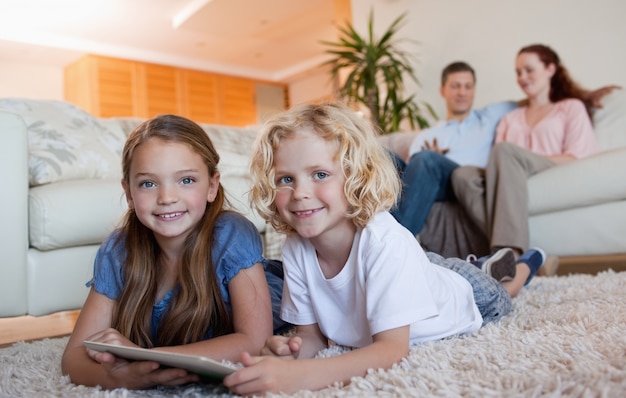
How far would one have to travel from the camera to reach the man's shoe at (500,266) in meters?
1.39

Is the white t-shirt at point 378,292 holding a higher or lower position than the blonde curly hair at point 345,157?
lower

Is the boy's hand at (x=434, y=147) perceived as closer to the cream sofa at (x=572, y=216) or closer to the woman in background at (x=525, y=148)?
the woman in background at (x=525, y=148)

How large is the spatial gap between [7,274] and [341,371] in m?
1.09

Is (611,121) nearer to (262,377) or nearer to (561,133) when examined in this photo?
(561,133)

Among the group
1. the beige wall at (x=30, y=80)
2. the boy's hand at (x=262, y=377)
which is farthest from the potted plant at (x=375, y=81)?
the beige wall at (x=30, y=80)

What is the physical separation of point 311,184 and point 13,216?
99 centimetres

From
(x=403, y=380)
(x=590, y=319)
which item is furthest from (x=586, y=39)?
(x=403, y=380)

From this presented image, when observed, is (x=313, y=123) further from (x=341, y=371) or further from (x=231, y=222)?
(x=341, y=371)

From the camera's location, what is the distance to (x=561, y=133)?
2.35 m

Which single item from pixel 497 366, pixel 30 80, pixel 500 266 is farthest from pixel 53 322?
pixel 30 80

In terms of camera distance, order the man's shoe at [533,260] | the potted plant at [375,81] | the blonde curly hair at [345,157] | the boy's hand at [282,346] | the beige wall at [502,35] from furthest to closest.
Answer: the potted plant at [375,81]
the beige wall at [502,35]
the man's shoe at [533,260]
the blonde curly hair at [345,157]
the boy's hand at [282,346]

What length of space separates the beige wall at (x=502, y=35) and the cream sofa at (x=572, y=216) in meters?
1.23

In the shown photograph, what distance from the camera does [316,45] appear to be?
744cm

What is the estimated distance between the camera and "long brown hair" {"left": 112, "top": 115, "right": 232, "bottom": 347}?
38.6 inches
